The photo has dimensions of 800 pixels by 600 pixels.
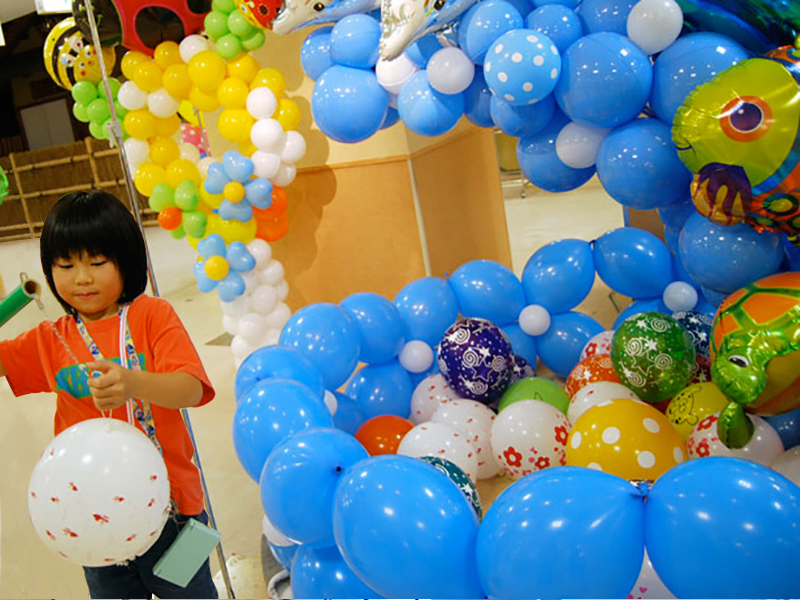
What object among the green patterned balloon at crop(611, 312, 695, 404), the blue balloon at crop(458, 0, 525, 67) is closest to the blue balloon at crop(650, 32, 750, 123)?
the blue balloon at crop(458, 0, 525, 67)

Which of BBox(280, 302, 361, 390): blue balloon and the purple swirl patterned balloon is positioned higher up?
BBox(280, 302, 361, 390): blue balloon

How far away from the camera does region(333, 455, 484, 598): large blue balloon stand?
1.50 meters

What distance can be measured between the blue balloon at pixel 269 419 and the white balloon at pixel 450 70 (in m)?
0.99

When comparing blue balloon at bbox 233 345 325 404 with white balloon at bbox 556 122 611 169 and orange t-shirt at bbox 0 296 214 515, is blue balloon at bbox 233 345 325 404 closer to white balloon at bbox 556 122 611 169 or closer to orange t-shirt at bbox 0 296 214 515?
orange t-shirt at bbox 0 296 214 515

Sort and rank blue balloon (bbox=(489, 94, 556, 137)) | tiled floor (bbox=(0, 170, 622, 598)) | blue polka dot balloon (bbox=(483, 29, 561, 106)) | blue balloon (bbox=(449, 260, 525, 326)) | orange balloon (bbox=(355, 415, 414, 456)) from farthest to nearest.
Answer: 1. blue balloon (bbox=(449, 260, 525, 326))
2. orange balloon (bbox=(355, 415, 414, 456))
3. blue balloon (bbox=(489, 94, 556, 137))
4. blue polka dot balloon (bbox=(483, 29, 561, 106))
5. tiled floor (bbox=(0, 170, 622, 598))

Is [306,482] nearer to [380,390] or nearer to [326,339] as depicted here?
[326,339]

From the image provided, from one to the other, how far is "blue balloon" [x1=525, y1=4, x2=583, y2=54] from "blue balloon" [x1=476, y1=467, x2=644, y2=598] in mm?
1271

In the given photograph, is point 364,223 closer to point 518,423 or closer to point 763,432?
point 518,423

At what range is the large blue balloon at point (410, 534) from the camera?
4.92 ft

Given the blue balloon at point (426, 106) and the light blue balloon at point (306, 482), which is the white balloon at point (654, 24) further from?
the light blue balloon at point (306, 482)

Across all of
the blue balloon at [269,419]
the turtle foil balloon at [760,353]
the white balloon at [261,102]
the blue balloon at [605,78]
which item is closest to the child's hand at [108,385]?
the blue balloon at [269,419]

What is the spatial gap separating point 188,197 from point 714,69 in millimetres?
2266

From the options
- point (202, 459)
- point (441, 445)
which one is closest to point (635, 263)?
point (441, 445)

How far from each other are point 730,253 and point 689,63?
1.63 ft
